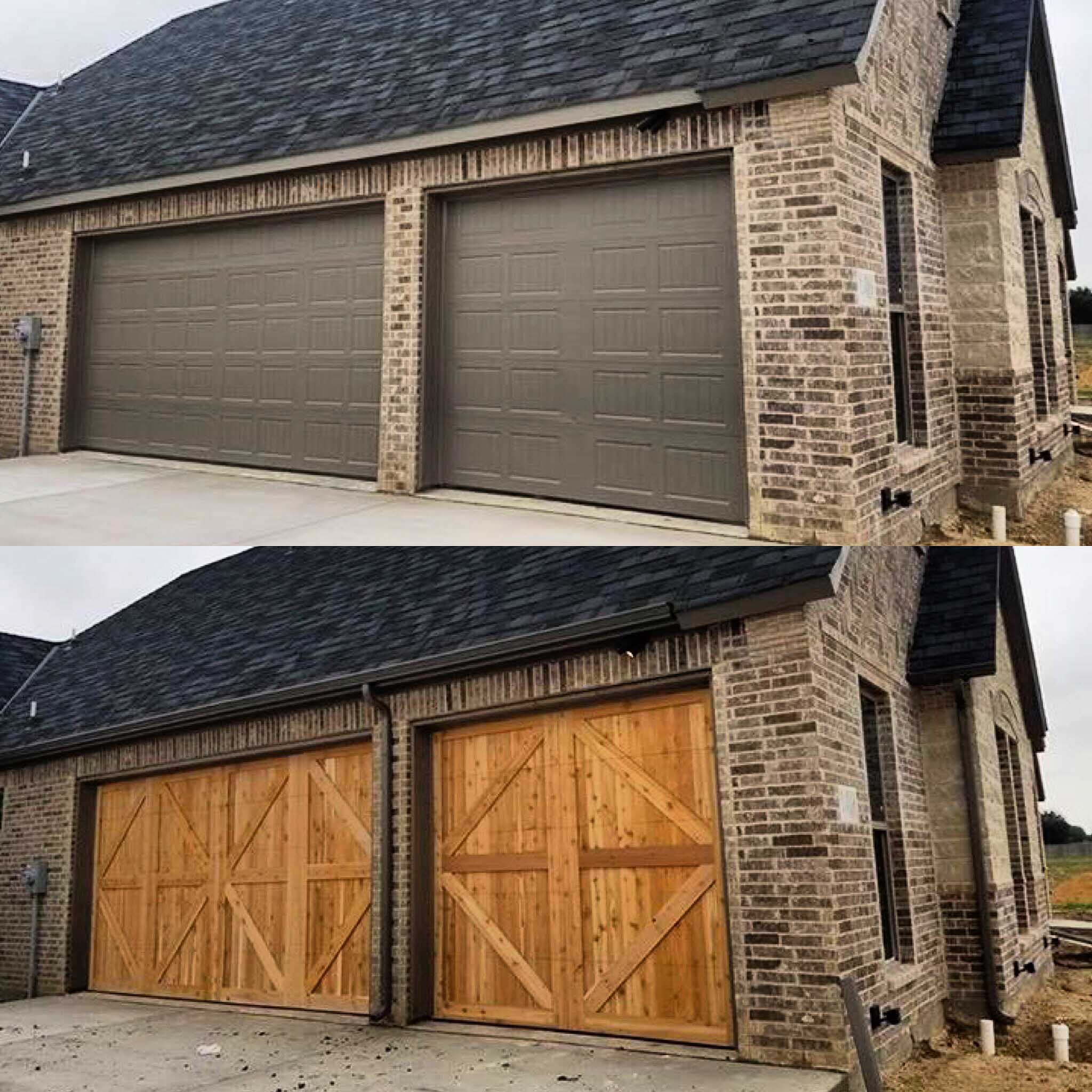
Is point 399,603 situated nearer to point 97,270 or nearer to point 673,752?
point 673,752

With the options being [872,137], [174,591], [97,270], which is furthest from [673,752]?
[174,591]

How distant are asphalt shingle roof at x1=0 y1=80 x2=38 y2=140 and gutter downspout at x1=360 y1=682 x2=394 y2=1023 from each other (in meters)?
11.9

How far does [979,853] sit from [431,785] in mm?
4550

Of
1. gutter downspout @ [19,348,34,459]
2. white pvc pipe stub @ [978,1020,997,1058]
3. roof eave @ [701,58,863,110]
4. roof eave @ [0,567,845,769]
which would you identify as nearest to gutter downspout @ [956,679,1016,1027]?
white pvc pipe stub @ [978,1020,997,1058]

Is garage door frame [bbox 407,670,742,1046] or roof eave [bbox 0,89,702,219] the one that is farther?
roof eave [bbox 0,89,702,219]

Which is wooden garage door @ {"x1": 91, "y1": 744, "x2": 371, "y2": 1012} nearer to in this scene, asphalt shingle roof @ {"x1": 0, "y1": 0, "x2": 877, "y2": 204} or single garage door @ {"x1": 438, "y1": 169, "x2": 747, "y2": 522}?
single garage door @ {"x1": 438, "y1": 169, "x2": 747, "y2": 522}

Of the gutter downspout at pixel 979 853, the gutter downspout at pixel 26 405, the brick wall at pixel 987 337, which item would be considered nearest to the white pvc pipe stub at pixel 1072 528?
the brick wall at pixel 987 337

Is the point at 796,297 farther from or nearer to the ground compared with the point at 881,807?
farther from the ground

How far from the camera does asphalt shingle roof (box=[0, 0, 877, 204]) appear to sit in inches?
351

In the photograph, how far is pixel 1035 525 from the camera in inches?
437

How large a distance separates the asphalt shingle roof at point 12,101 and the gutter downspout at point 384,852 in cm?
1186

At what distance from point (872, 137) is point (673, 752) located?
5339 mm

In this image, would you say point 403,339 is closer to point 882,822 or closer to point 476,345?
point 476,345

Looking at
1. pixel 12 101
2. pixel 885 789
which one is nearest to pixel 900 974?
pixel 885 789
